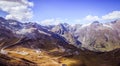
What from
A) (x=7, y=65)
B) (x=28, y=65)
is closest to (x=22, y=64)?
(x=28, y=65)

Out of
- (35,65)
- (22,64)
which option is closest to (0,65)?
(22,64)

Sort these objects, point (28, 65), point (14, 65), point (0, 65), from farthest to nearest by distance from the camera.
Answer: point (28, 65)
point (14, 65)
point (0, 65)

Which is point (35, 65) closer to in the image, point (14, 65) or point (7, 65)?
point (14, 65)

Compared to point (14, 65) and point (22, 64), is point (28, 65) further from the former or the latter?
point (14, 65)

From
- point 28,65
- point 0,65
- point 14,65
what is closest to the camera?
point 0,65

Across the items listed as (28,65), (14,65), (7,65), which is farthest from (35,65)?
(7,65)

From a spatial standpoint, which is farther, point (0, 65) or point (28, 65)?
point (28, 65)

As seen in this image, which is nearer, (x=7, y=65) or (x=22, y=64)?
(x=7, y=65)
